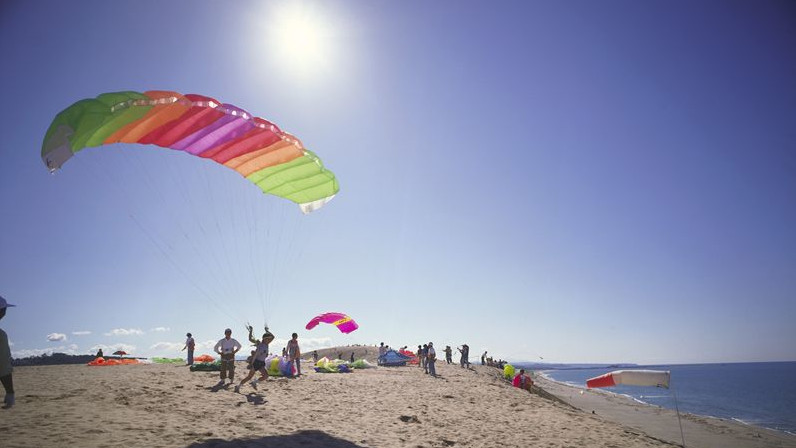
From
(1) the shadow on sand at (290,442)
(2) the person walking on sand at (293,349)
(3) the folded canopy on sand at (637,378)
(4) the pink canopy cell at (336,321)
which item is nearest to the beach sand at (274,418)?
(1) the shadow on sand at (290,442)

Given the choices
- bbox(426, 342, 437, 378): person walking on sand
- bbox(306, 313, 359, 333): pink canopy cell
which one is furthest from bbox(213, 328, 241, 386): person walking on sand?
bbox(306, 313, 359, 333): pink canopy cell

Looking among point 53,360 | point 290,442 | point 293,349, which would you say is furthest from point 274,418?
point 53,360

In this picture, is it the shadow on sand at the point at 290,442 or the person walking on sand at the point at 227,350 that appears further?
the person walking on sand at the point at 227,350

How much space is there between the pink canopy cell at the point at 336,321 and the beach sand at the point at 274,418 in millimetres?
13569

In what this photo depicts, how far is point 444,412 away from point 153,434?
23.0 ft

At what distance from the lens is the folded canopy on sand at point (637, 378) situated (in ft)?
35.7

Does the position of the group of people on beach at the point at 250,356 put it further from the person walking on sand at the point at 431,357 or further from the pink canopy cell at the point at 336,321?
the pink canopy cell at the point at 336,321

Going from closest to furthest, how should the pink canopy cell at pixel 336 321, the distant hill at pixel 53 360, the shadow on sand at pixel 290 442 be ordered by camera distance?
the shadow on sand at pixel 290 442 < the distant hill at pixel 53 360 < the pink canopy cell at pixel 336 321

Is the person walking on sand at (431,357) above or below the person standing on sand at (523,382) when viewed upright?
above

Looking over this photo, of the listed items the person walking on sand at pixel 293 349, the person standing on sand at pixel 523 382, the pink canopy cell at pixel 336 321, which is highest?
the pink canopy cell at pixel 336 321

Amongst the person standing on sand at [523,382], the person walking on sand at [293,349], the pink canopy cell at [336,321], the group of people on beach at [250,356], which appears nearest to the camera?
the group of people on beach at [250,356]

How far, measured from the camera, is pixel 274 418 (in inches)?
304

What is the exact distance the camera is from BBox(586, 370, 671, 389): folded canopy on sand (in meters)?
10.9

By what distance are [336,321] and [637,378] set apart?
66.1 feet
